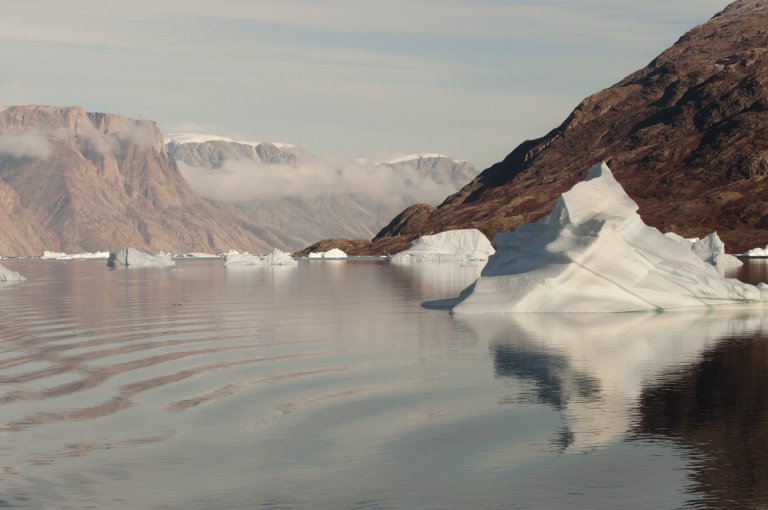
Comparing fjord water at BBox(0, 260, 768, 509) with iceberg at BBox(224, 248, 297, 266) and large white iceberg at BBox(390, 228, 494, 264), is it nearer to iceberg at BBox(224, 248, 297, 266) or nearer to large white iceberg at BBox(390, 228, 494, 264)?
iceberg at BBox(224, 248, 297, 266)

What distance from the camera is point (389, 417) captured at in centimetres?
2003

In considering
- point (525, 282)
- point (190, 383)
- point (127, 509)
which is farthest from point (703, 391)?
point (525, 282)

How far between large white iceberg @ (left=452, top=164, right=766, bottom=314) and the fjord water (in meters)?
3.68

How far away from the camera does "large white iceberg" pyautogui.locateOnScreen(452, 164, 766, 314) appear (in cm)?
4188

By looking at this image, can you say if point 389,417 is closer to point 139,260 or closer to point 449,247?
point 139,260

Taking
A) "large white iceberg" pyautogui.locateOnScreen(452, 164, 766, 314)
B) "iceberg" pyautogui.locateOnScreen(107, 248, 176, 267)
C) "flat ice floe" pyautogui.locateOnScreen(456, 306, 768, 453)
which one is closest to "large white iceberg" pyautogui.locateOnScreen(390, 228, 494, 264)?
"iceberg" pyautogui.locateOnScreen(107, 248, 176, 267)

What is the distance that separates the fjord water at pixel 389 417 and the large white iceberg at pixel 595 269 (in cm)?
368

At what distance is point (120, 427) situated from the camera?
19281 millimetres

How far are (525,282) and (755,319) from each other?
31.9 feet

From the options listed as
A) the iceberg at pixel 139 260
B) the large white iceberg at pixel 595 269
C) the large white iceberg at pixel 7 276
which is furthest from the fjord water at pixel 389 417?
the iceberg at pixel 139 260

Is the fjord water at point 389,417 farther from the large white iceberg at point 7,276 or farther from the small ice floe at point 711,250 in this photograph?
the small ice floe at point 711,250

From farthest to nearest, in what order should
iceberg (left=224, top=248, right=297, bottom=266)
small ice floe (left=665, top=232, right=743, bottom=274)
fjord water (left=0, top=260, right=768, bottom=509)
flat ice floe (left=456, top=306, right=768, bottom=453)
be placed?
iceberg (left=224, top=248, right=297, bottom=266) < small ice floe (left=665, top=232, right=743, bottom=274) < flat ice floe (left=456, top=306, right=768, bottom=453) < fjord water (left=0, top=260, right=768, bottom=509)

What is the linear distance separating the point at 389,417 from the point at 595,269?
23.7 m

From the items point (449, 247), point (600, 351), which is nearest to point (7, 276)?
point (600, 351)
